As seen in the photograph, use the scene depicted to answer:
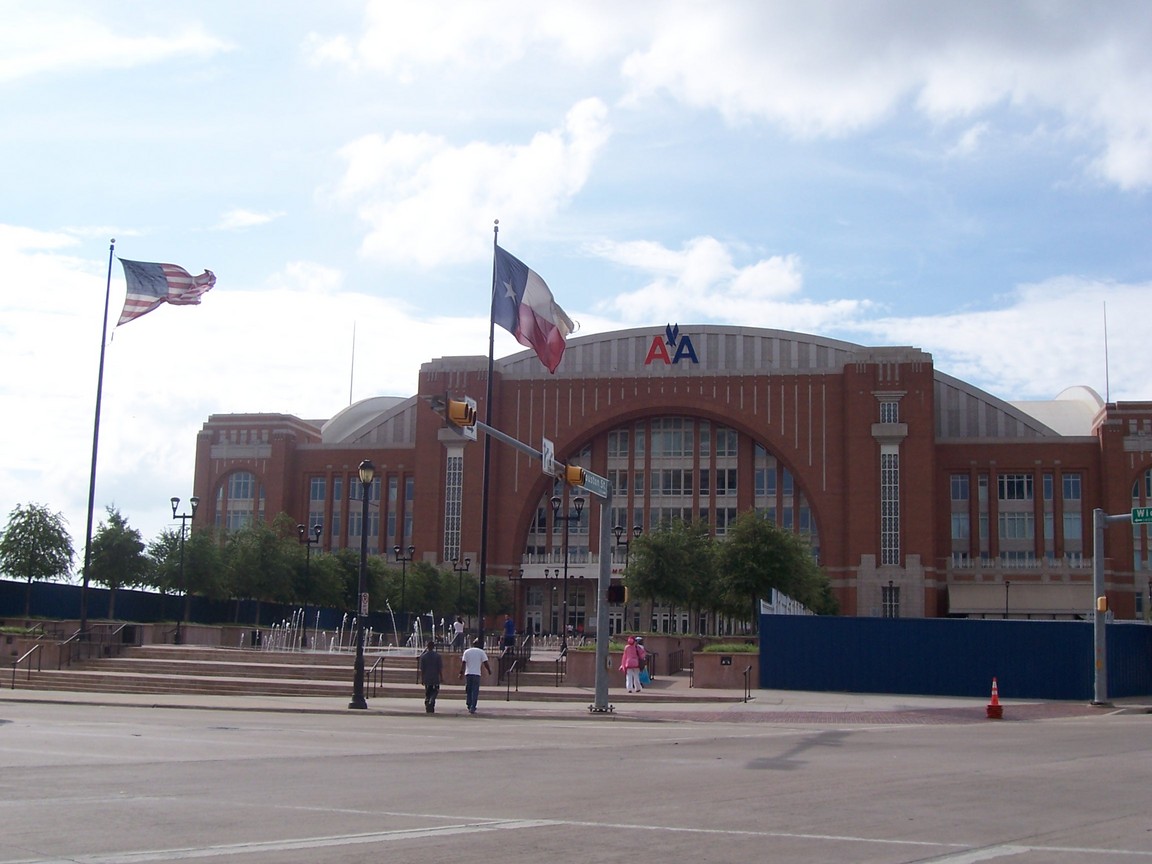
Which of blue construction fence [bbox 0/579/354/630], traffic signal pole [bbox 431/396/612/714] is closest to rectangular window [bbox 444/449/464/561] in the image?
blue construction fence [bbox 0/579/354/630]

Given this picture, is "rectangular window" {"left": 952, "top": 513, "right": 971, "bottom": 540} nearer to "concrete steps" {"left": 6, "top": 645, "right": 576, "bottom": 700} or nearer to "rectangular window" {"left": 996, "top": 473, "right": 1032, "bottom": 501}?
"rectangular window" {"left": 996, "top": 473, "right": 1032, "bottom": 501}

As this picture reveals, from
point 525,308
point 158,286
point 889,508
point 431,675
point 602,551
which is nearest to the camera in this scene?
point 431,675

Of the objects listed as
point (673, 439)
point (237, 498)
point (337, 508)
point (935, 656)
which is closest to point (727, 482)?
point (673, 439)

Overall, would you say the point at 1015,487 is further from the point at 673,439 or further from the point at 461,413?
the point at 461,413

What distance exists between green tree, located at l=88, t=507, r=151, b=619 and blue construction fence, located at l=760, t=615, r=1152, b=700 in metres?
31.3

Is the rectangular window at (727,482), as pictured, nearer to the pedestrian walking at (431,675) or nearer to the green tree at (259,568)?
the green tree at (259,568)

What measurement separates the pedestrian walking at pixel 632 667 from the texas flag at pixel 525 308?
818 centimetres

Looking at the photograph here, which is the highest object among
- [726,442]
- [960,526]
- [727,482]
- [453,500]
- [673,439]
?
[673,439]

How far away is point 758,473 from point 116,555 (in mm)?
53246

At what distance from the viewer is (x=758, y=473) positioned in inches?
3804

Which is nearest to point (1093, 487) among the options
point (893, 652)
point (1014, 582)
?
point (1014, 582)

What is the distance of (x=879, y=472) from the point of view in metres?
91.4

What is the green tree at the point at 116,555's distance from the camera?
184ft

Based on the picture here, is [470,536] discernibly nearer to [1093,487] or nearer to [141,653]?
[1093,487]
